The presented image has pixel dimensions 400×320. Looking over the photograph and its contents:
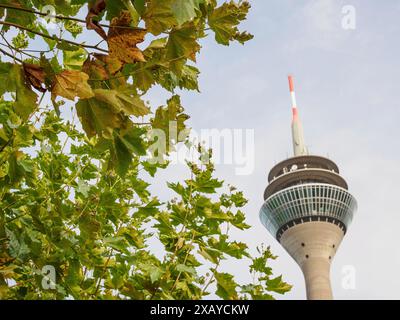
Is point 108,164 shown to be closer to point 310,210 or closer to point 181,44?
point 181,44

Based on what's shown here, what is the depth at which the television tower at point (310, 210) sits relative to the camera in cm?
7238

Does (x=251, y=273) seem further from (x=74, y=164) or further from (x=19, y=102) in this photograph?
(x=19, y=102)

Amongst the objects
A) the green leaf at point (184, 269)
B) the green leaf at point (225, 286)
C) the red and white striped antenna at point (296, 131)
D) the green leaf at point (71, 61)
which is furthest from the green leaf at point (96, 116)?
the red and white striped antenna at point (296, 131)

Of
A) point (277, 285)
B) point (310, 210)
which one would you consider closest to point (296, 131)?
point (310, 210)

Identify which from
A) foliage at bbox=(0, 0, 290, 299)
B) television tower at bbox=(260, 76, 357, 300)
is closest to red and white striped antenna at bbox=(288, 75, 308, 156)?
television tower at bbox=(260, 76, 357, 300)

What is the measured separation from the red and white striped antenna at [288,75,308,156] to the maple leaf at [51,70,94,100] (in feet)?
257

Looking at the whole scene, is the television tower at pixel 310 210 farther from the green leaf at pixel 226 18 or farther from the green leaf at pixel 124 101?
the green leaf at pixel 124 101

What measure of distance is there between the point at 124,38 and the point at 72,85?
256 millimetres

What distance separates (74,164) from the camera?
4719mm

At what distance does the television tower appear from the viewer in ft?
237

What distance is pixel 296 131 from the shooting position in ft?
273

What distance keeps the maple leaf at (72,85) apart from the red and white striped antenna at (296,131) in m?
78.2
